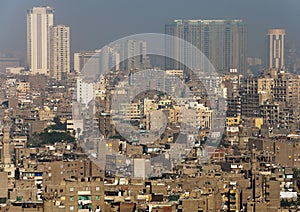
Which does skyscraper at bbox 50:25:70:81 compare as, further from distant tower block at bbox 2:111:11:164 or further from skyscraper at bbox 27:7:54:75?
distant tower block at bbox 2:111:11:164

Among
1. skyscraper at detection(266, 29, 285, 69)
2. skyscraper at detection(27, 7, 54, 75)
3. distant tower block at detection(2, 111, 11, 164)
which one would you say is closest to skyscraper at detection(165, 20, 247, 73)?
skyscraper at detection(266, 29, 285, 69)

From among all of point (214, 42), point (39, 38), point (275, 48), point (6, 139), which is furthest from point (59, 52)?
point (6, 139)

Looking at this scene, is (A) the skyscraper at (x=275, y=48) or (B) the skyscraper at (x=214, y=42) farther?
(A) the skyscraper at (x=275, y=48)

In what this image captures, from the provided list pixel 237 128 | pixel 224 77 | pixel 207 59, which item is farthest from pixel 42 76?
pixel 237 128

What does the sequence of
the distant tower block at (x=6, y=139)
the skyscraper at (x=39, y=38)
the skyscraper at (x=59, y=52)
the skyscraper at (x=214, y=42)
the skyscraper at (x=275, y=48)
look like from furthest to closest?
1. the skyscraper at (x=39, y=38)
2. the skyscraper at (x=59, y=52)
3. the skyscraper at (x=275, y=48)
4. the skyscraper at (x=214, y=42)
5. the distant tower block at (x=6, y=139)

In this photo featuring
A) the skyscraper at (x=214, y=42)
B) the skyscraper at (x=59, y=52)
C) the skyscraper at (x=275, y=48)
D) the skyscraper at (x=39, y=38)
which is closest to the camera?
the skyscraper at (x=214, y=42)

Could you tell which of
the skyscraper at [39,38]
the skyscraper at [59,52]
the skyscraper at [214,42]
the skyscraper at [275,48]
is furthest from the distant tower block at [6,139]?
the skyscraper at [39,38]

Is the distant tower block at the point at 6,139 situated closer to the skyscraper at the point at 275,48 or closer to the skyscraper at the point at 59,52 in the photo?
the skyscraper at the point at 275,48
